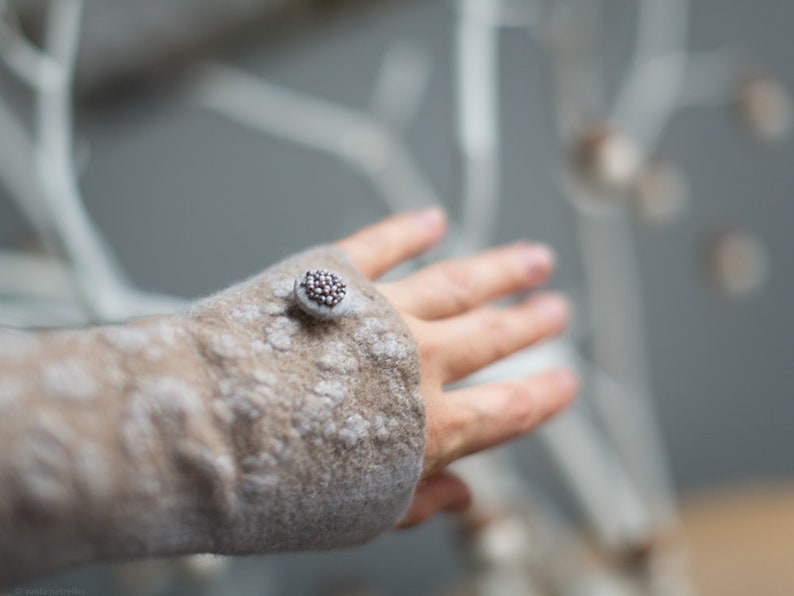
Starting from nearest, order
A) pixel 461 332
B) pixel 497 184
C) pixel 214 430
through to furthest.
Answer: pixel 214 430, pixel 461 332, pixel 497 184

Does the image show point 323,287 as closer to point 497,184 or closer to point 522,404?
point 522,404

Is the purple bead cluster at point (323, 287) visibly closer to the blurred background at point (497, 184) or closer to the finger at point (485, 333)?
the finger at point (485, 333)

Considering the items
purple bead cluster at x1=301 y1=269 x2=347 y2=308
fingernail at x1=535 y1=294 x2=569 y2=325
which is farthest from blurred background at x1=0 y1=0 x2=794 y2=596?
purple bead cluster at x1=301 y1=269 x2=347 y2=308

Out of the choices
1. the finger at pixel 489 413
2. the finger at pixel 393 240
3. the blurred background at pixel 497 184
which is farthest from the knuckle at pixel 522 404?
the blurred background at pixel 497 184

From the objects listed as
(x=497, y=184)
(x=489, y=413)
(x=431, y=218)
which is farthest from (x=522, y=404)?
(x=497, y=184)

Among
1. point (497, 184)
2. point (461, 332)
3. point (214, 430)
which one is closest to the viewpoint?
point (214, 430)

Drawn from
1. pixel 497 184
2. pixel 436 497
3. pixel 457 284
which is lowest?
pixel 436 497
